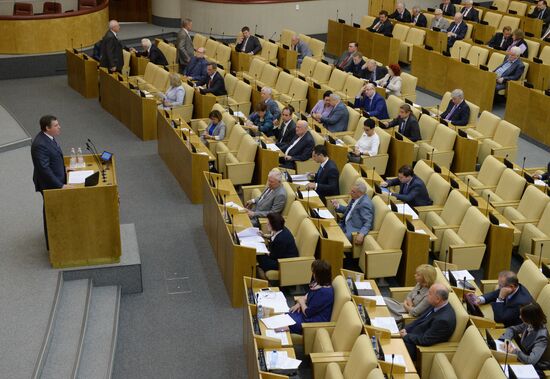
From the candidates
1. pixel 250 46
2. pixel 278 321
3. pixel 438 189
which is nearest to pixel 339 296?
pixel 278 321

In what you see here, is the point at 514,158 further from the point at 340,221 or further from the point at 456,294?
the point at 456,294

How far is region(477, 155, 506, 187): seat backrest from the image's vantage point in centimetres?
948

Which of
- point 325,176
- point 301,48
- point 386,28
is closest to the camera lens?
point 325,176

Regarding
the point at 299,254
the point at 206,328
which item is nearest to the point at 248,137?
the point at 299,254

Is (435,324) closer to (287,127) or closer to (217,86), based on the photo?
(287,127)

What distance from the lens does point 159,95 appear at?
13234mm

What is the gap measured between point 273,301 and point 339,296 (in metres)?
0.63

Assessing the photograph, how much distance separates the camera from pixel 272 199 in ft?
28.9

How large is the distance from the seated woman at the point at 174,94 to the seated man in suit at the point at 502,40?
644cm

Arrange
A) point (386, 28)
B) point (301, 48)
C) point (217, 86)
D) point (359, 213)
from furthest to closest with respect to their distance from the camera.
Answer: point (386, 28)
point (301, 48)
point (217, 86)
point (359, 213)

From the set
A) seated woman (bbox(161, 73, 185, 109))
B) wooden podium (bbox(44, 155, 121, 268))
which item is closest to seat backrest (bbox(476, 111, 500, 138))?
seated woman (bbox(161, 73, 185, 109))

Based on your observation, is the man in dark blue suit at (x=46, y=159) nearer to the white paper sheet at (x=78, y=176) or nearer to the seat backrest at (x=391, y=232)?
the white paper sheet at (x=78, y=176)

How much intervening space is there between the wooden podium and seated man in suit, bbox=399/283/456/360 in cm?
312

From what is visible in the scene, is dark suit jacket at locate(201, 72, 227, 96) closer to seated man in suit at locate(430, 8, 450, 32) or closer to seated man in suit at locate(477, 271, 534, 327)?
seated man in suit at locate(430, 8, 450, 32)
